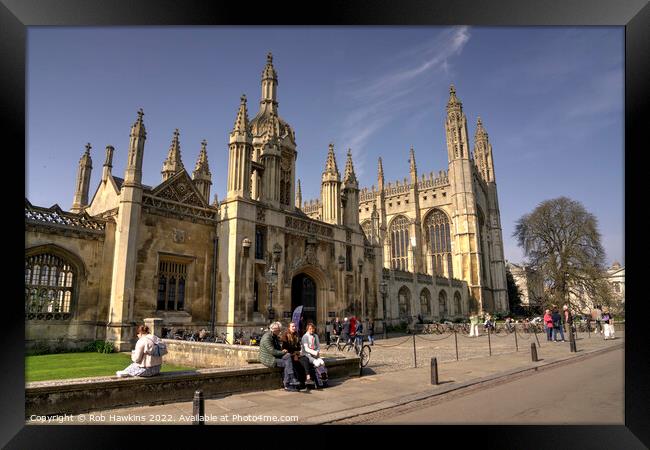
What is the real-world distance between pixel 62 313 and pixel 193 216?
6481 mm

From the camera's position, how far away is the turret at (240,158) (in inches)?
769

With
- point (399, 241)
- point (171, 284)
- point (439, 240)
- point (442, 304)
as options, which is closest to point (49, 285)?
point (171, 284)

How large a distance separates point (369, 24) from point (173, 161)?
22.2 m

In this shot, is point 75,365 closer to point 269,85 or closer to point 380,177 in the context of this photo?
point 269,85

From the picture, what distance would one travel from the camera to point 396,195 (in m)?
65.0

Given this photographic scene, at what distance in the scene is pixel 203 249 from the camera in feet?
61.8

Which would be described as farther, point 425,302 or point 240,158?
point 425,302

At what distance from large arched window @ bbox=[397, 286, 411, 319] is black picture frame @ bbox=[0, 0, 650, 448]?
35315 millimetres

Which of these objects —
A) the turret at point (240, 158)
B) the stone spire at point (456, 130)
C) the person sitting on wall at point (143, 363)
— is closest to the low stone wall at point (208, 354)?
the person sitting on wall at point (143, 363)

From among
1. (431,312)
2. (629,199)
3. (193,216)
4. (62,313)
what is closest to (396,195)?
(431,312)

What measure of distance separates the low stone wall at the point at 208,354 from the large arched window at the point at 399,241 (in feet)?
166

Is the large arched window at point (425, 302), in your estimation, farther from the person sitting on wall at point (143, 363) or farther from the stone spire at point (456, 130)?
the person sitting on wall at point (143, 363)

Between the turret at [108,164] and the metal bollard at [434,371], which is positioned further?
the turret at [108,164]

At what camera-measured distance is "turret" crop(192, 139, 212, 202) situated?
25.0m
